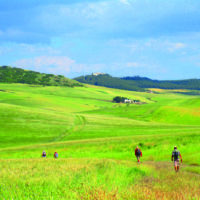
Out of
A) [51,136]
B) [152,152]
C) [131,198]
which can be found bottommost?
[51,136]

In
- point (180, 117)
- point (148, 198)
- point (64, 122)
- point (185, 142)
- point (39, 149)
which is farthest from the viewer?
point (180, 117)

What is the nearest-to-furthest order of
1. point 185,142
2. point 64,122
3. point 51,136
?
point 185,142, point 51,136, point 64,122

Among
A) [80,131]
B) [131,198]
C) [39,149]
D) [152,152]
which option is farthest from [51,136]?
[131,198]

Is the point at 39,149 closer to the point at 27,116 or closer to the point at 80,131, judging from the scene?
the point at 80,131

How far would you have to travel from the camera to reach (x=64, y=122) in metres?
90.0

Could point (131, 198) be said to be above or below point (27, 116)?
above

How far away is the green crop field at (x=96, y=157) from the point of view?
8.27 meters

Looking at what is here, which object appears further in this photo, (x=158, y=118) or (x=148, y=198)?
(x=158, y=118)

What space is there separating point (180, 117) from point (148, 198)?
341 feet

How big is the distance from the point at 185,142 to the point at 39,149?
87.0ft

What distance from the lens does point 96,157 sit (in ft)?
128

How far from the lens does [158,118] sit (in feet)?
360

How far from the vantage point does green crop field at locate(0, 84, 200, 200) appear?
8.27 meters

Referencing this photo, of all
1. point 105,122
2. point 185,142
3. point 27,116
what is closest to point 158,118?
point 105,122
